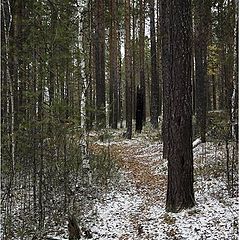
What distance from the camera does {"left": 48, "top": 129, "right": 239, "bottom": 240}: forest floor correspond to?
6.40 m

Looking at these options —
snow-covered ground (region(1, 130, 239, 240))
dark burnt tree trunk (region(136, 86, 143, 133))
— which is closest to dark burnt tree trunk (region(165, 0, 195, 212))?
snow-covered ground (region(1, 130, 239, 240))

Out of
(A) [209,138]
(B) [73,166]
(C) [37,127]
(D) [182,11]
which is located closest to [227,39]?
(A) [209,138]

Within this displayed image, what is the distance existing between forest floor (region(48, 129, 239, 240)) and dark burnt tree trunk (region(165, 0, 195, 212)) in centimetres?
39

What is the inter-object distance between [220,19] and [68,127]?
271 inches

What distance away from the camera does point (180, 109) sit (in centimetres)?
737

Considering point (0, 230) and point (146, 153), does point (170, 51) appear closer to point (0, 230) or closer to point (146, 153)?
point (0, 230)

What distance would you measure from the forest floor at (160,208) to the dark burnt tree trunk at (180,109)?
39 cm

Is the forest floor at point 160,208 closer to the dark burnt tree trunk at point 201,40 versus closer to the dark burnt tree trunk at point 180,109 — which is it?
the dark burnt tree trunk at point 180,109

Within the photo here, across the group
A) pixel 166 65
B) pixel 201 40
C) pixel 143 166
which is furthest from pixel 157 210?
pixel 201 40

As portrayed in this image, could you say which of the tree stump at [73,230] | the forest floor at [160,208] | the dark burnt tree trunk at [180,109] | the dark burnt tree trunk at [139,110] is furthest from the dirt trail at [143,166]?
the dark burnt tree trunk at [139,110]

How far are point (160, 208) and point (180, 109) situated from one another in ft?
6.82

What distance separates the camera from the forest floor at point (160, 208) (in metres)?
6.40

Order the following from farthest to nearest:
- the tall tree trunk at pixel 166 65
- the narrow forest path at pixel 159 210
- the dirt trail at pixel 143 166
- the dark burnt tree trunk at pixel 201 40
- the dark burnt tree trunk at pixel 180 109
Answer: the dark burnt tree trunk at pixel 201 40, the dirt trail at pixel 143 166, the tall tree trunk at pixel 166 65, the dark burnt tree trunk at pixel 180 109, the narrow forest path at pixel 159 210

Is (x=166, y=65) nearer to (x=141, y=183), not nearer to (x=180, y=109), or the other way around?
(x=180, y=109)
